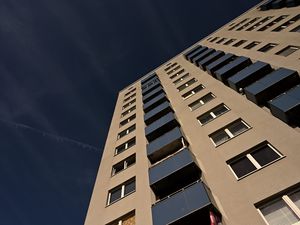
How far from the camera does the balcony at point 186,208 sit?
11273 mm

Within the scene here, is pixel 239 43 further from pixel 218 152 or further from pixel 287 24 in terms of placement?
pixel 218 152

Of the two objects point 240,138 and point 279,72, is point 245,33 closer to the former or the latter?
point 279,72

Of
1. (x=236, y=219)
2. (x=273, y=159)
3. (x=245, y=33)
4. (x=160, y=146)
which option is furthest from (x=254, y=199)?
(x=245, y=33)

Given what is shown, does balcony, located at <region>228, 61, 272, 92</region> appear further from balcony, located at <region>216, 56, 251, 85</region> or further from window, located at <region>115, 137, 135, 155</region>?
window, located at <region>115, 137, 135, 155</region>

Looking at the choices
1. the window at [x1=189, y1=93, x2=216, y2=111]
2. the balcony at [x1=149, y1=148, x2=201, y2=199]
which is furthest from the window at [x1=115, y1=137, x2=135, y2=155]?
the balcony at [x1=149, y1=148, x2=201, y2=199]

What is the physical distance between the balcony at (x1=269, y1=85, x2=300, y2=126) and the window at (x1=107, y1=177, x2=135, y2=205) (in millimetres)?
9026

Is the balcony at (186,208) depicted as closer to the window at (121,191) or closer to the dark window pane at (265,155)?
the dark window pane at (265,155)

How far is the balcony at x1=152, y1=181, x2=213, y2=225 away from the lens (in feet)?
37.0

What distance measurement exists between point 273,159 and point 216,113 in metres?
6.89

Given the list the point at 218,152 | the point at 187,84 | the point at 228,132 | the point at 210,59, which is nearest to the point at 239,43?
the point at 210,59

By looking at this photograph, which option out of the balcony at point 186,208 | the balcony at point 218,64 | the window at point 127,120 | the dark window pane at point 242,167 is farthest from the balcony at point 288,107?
the window at point 127,120

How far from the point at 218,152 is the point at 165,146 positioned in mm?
4644

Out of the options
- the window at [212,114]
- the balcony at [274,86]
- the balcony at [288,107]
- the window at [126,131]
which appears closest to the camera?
the balcony at [288,107]

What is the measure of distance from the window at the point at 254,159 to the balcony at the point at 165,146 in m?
5.09
